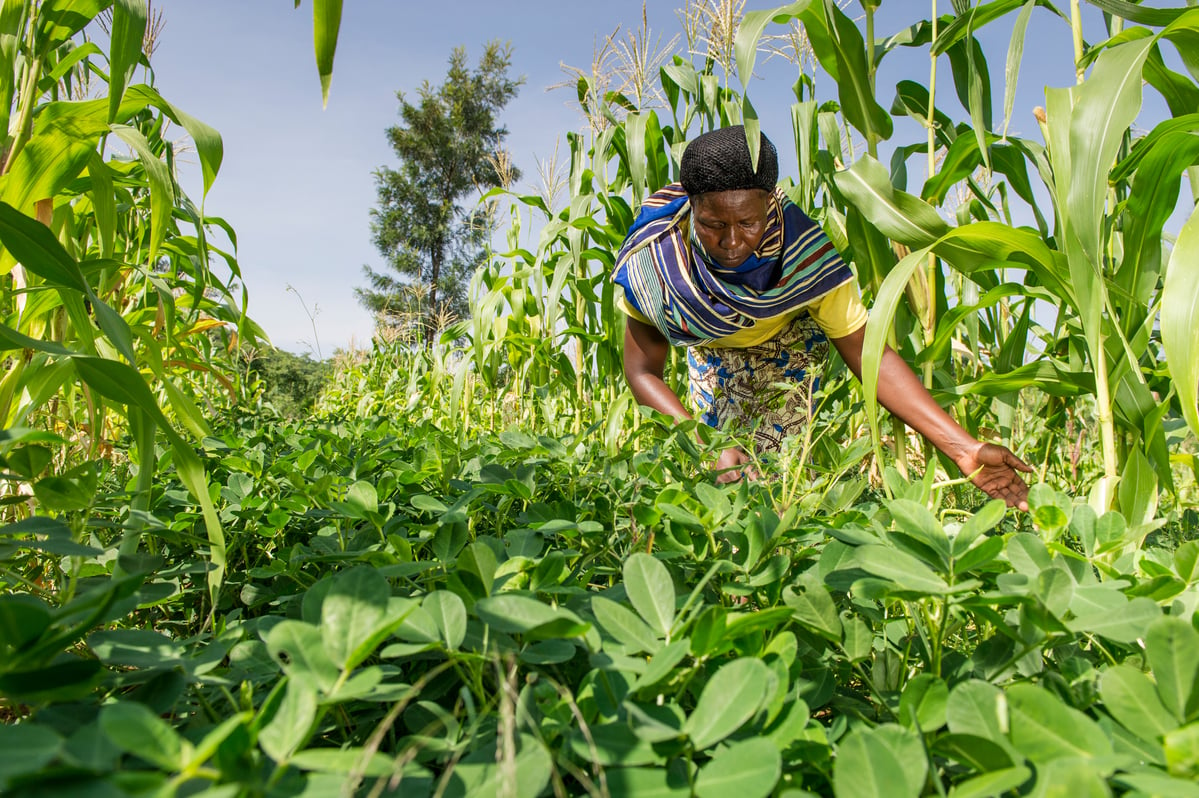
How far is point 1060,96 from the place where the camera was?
1048mm

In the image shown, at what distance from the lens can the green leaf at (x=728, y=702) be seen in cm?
37

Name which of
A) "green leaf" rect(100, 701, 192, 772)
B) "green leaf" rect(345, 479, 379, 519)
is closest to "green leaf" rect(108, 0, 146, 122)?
"green leaf" rect(345, 479, 379, 519)

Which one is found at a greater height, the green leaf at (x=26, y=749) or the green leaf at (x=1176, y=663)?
the green leaf at (x=26, y=749)

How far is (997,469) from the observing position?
1.37 m

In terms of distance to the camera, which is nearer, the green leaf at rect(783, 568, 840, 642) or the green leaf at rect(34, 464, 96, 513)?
the green leaf at rect(783, 568, 840, 642)

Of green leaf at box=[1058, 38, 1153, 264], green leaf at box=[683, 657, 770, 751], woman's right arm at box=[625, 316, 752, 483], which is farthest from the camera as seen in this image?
woman's right arm at box=[625, 316, 752, 483]

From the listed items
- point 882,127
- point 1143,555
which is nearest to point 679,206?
point 882,127

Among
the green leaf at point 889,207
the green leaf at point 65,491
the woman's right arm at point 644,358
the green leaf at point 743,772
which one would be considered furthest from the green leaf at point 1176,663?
the woman's right arm at point 644,358

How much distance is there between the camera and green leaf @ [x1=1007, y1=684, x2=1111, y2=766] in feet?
1.18

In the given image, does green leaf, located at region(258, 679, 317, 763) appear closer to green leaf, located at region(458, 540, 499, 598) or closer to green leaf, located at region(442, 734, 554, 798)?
green leaf, located at region(442, 734, 554, 798)

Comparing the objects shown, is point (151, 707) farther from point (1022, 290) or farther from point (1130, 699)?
point (1022, 290)

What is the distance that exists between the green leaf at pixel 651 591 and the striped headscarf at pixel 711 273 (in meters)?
1.65

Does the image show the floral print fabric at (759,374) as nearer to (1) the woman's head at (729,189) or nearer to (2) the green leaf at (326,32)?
(1) the woman's head at (729,189)

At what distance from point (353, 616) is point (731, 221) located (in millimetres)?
1716
